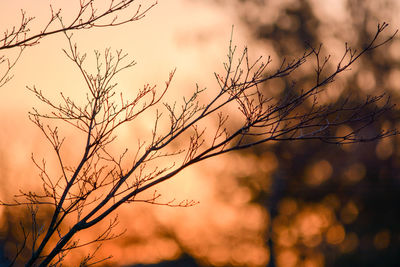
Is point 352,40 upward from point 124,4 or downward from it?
upward

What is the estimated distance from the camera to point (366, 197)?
1474 cm

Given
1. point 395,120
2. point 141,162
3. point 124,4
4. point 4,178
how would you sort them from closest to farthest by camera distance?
Result: point 141,162, point 124,4, point 395,120, point 4,178

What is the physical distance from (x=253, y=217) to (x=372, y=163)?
2916 mm

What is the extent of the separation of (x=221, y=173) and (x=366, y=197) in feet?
10.7

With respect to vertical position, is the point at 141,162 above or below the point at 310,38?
below

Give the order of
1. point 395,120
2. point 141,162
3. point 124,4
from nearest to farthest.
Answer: point 141,162, point 124,4, point 395,120

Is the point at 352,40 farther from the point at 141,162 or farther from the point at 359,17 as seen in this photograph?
the point at 141,162

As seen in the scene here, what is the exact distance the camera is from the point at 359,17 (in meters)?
14.7

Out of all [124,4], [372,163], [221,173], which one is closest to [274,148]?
[221,173]

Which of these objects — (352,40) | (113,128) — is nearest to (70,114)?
(113,128)

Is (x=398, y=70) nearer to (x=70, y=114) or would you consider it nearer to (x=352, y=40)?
(x=352, y=40)

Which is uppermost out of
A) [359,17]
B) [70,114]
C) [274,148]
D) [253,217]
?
[359,17]

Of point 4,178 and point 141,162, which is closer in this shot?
point 141,162

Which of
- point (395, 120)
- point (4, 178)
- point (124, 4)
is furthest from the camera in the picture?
point (4, 178)
